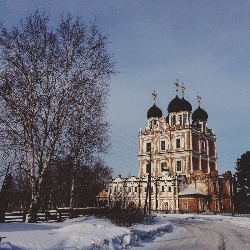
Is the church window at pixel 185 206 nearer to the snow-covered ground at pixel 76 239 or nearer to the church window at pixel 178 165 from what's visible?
the church window at pixel 178 165

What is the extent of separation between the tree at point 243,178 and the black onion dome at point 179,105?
1527 cm

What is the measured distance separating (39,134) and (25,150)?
1.10 meters

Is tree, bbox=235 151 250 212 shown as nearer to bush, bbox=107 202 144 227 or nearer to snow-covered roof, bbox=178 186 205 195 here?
snow-covered roof, bbox=178 186 205 195

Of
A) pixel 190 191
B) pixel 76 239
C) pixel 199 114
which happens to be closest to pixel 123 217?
pixel 76 239

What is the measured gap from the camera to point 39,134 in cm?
1571

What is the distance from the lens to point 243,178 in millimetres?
54531

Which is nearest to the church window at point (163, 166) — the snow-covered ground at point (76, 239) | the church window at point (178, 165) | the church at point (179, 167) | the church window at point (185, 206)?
the church at point (179, 167)

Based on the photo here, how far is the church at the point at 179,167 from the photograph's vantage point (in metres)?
51.8

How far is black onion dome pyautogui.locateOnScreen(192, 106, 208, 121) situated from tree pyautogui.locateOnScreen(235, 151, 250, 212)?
14.0 metres

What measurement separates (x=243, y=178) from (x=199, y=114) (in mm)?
18917

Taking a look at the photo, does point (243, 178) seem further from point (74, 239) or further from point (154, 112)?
point (74, 239)

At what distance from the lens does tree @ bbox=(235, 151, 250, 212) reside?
53.3m

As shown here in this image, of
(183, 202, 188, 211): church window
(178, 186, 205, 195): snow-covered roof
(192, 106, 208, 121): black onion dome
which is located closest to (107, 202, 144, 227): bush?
(183, 202, 188, 211): church window

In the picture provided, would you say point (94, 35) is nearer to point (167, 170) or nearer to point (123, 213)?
point (123, 213)
